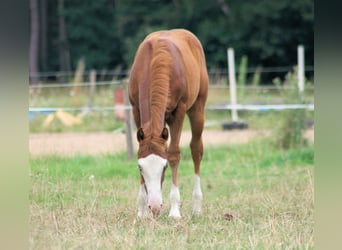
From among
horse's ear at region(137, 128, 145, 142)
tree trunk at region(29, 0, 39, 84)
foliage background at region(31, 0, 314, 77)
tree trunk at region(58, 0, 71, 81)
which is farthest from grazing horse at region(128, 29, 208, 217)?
tree trunk at region(58, 0, 71, 81)

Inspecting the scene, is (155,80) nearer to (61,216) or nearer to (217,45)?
(61,216)

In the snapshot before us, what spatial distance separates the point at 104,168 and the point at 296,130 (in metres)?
3.07

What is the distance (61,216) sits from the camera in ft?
14.0

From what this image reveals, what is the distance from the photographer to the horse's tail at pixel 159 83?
4.36 metres

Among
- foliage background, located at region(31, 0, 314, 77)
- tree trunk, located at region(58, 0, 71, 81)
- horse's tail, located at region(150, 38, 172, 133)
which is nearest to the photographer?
horse's tail, located at region(150, 38, 172, 133)

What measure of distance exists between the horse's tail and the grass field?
0.67 m

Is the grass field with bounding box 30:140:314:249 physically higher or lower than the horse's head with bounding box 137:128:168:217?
lower

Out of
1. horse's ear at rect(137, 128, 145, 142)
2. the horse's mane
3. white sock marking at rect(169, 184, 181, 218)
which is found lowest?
white sock marking at rect(169, 184, 181, 218)

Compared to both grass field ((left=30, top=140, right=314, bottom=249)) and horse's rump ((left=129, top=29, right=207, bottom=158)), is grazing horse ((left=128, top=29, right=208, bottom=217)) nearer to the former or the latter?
horse's rump ((left=129, top=29, right=207, bottom=158))

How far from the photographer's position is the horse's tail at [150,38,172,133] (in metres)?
4.36

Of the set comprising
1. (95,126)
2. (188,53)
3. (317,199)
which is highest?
(188,53)

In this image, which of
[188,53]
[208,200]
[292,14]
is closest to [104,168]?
[208,200]

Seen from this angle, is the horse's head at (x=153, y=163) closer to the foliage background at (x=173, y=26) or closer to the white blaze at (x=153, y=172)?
the white blaze at (x=153, y=172)

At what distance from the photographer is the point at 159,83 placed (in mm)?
4484
